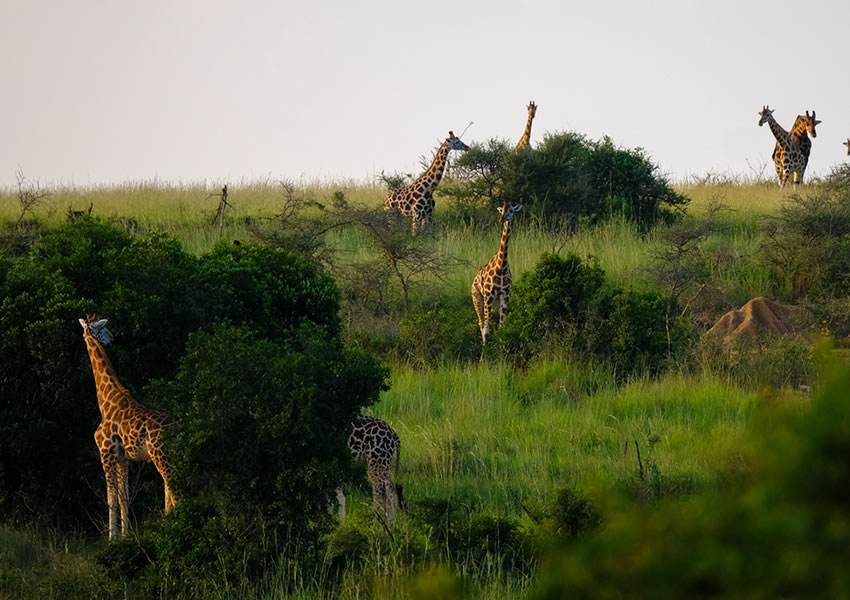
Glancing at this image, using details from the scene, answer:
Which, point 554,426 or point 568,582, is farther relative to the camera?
point 554,426

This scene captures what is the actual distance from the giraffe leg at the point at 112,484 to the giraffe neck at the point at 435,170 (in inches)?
501

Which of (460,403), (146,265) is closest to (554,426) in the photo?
(460,403)

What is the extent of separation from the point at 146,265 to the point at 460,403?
4139mm

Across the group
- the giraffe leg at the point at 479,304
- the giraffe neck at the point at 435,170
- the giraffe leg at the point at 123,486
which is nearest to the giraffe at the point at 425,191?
the giraffe neck at the point at 435,170

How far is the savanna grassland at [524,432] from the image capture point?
1.98 meters

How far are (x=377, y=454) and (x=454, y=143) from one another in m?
12.5

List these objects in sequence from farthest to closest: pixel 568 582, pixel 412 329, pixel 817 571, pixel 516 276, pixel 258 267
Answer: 1. pixel 516 276
2. pixel 412 329
3. pixel 258 267
4. pixel 568 582
5. pixel 817 571

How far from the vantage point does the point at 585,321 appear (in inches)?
567

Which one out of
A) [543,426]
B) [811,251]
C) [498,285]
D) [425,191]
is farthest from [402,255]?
[811,251]

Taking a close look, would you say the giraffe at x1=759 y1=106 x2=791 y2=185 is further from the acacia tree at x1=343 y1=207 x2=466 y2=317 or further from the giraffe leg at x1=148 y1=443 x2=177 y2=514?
the giraffe leg at x1=148 y1=443 x2=177 y2=514

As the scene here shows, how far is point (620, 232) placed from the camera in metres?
20.2

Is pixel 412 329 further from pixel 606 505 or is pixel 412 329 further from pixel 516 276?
pixel 606 505

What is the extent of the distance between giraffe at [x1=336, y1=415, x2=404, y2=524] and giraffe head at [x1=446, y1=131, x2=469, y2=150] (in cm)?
1227

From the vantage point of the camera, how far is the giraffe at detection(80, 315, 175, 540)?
310 inches
